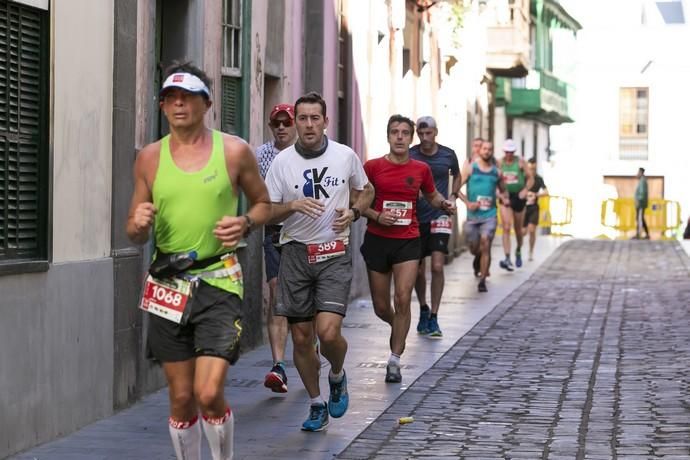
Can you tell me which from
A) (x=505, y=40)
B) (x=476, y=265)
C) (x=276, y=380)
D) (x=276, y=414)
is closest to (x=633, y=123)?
(x=505, y=40)

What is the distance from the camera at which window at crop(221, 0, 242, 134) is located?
13.3 meters

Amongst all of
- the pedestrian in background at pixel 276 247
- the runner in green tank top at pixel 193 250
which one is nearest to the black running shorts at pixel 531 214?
the pedestrian in background at pixel 276 247

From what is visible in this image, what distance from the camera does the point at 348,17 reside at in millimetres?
19719

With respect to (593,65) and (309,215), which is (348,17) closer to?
(309,215)

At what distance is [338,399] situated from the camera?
31.2 ft

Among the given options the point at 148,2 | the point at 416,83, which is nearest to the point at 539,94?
the point at 416,83

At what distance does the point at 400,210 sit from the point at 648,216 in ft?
121

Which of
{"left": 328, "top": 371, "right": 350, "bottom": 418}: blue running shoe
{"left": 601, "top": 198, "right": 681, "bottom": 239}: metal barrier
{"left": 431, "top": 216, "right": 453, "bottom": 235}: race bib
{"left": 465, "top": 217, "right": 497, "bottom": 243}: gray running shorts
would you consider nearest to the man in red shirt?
{"left": 328, "top": 371, "right": 350, "bottom": 418}: blue running shoe

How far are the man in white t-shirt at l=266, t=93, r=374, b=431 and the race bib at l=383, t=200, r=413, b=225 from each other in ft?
7.68

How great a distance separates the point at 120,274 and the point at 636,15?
55085mm

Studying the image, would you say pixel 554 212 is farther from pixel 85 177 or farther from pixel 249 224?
pixel 249 224

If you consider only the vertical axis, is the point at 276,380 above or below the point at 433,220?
below

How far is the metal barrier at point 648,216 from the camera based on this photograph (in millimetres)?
46825

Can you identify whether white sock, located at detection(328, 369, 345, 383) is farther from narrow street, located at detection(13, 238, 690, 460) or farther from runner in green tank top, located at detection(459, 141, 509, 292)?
runner in green tank top, located at detection(459, 141, 509, 292)
